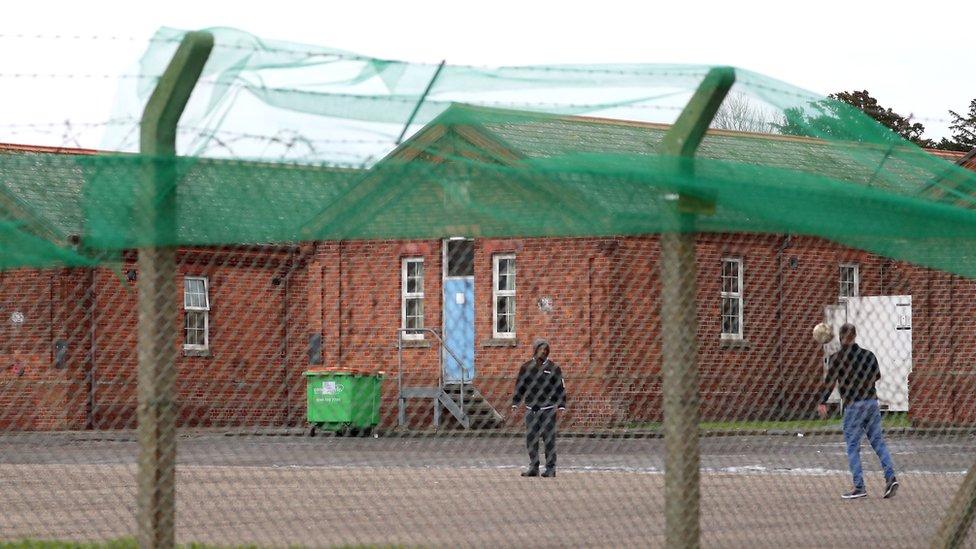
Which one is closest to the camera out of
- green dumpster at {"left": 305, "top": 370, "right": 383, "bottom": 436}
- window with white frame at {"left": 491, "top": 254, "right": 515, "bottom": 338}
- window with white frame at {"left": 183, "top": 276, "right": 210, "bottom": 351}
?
green dumpster at {"left": 305, "top": 370, "right": 383, "bottom": 436}

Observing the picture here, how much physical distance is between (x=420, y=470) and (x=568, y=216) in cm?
1239

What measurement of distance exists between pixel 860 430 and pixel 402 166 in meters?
8.97

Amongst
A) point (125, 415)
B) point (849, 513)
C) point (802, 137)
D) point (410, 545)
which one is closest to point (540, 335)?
point (125, 415)

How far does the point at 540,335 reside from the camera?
2788cm

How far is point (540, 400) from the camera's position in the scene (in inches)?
699

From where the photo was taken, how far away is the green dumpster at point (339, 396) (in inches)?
1065

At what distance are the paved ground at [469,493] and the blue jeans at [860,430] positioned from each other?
13.2 inches

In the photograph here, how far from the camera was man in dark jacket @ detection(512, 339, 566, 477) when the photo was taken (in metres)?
17.6

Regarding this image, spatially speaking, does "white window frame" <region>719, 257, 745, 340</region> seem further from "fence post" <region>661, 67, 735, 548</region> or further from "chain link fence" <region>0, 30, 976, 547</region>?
"fence post" <region>661, 67, 735, 548</region>

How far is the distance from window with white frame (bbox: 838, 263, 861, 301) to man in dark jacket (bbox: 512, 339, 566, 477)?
18.2ft

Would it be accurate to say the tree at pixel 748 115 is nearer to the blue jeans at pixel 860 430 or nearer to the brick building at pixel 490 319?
the brick building at pixel 490 319

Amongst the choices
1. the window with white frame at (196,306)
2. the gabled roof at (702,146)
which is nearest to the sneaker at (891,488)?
the gabled roof at (702,146)

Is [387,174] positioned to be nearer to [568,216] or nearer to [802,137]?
[568,216]

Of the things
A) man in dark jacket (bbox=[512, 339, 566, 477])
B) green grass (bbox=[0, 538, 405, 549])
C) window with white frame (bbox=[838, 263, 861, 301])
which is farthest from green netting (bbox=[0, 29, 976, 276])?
man in dark jacket (bbox=[512, 339, 566, 477])
